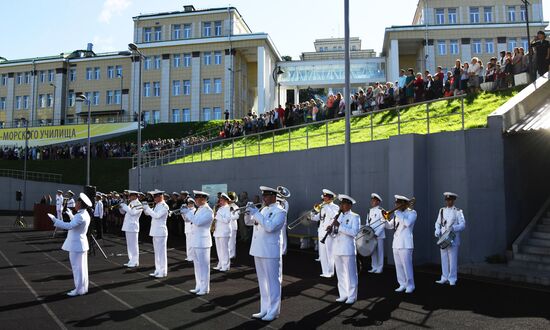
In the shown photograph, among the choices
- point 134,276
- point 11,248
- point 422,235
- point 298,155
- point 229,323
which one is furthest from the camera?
point 298,155

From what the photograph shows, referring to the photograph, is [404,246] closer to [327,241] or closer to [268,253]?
[327,241]

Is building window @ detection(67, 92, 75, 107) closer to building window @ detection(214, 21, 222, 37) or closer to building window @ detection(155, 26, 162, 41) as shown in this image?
building window @ detection(155, 26, 162, 41)

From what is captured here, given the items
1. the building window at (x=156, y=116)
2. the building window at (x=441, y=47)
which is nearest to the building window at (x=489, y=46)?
the building window at (x=441, y=47)

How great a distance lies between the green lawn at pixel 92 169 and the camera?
4019cm

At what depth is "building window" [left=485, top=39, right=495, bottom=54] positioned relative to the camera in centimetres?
5303

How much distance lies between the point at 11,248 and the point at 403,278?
14540 millimetres

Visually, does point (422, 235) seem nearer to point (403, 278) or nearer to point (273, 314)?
point (403, 278)

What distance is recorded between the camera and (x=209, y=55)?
5875 centimetres

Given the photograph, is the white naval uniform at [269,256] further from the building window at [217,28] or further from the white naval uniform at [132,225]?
the building window at [217,28]

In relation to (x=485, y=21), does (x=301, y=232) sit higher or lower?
lower

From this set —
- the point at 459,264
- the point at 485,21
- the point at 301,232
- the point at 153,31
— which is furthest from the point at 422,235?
the point at 153,31

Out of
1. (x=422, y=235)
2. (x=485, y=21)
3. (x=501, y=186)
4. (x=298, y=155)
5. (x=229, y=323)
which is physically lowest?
(x=229, y=323)

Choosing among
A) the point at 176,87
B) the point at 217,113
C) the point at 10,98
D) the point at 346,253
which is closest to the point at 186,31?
the point at 176,87

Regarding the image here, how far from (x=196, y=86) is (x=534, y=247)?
50615mm
